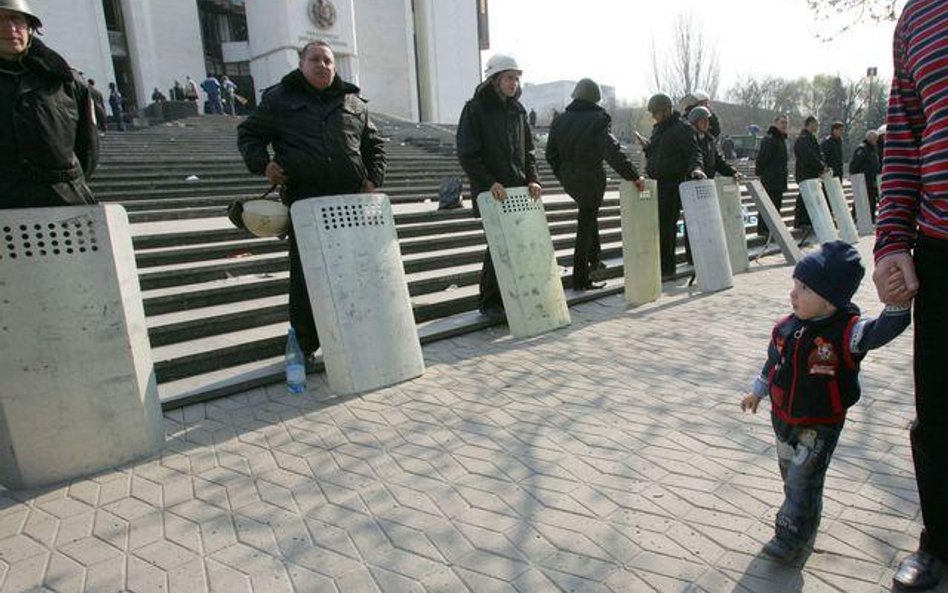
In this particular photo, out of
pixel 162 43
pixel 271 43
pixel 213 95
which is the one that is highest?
pixel 162 43

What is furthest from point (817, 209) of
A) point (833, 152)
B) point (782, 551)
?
point (782, 551)

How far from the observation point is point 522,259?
202 inches

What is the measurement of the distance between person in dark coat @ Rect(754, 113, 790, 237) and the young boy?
8.16 metres

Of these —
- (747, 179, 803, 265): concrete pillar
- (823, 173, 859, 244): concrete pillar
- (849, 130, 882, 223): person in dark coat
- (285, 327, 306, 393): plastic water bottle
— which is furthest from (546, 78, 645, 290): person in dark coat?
(849, 130, 882, 223): person in dark coat

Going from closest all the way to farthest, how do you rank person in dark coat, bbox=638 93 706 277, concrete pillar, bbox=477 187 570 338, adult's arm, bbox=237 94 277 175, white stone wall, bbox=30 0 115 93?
adult's arm, bbox=237 94 277 175 → concrete pillar, bbox=477 187 570 338 → person in dark coat, bbox=638 93 706 277 → white stone wall, bbox=30 0 115 93

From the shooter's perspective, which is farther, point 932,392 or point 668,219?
point 668,219

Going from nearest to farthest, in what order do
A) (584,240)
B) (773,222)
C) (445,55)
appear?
(584,240) < (773,222) < (445,55)

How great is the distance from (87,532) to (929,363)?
3.15 meters

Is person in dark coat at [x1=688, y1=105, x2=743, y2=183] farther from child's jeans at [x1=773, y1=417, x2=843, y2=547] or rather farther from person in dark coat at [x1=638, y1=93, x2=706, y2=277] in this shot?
child's jeans at [x1=773, y1=417, x2=843, y2=547]

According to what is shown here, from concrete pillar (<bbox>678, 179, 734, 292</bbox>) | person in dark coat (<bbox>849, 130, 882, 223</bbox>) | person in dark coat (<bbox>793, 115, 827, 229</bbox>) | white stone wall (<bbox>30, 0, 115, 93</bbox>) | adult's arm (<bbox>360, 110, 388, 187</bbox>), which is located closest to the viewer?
adult's arm (<bbox>360, 110, 388, 187</bbox>)

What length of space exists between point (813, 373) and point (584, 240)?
A: 4403mm

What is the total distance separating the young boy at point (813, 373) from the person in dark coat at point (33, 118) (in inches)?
135

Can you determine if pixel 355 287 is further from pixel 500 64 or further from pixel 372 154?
pixel 500 64

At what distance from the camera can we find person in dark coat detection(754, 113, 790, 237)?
9.41m
